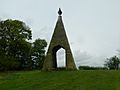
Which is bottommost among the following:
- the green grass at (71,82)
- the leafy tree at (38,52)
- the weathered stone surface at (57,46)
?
the green grass at (71,82)

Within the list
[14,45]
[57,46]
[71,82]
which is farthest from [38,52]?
[71,82]

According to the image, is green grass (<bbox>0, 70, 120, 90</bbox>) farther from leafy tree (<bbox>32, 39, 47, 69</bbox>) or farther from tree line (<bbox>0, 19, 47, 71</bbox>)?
leafy tree (<bbox>32, 39, 47, 69</bbox>)

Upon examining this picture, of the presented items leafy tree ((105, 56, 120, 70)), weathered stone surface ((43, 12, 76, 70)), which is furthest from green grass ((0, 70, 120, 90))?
leafy tree ((105, 56, 120, 70))

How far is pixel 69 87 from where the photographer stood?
17703 millimetres

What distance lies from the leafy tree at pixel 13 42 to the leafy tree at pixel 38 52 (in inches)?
268

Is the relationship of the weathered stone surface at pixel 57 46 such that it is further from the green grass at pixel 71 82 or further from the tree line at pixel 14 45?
the tree line at pixel 14 45

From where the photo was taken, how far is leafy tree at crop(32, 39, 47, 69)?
201ft

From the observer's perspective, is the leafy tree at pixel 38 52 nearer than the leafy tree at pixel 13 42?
No

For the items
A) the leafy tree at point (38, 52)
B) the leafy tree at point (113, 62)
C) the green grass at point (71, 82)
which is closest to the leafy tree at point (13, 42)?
the leafy tree at point (38, 52)

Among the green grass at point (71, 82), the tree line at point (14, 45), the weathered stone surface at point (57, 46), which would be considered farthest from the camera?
the tree line at point (14, 45)

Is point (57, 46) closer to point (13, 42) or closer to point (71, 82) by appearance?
point (71, 82)

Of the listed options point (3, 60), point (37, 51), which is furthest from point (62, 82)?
point (37, 51)

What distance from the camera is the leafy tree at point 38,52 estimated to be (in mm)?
61369

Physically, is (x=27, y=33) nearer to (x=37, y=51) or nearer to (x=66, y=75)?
(x=37, y=51)
